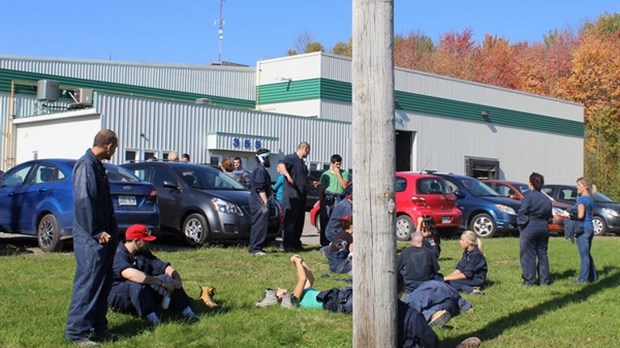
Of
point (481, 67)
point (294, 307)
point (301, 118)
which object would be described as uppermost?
point (481, 67)

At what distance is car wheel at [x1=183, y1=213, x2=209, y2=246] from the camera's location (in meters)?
13.9

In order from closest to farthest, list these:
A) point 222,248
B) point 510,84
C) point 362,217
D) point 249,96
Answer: point 362,217, point 222,248, point 249,96, point 510,84

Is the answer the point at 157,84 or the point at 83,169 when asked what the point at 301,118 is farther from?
the point at 83,169

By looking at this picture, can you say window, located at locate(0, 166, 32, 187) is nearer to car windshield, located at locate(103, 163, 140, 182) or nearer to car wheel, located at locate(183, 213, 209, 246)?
car windshield, located at locate(103, 163, 140, 182)

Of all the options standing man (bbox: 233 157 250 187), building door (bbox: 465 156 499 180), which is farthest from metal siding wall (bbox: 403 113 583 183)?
standing man (bbox: 233 157 250 187)

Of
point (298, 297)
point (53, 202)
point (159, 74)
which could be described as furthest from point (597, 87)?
point (298, 297)

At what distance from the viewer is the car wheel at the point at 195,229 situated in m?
13.9

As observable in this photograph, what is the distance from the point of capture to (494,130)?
149 feet

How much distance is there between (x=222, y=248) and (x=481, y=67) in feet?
172

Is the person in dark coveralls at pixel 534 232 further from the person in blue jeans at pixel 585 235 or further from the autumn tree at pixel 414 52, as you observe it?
the autumn tree at pixel 414 52

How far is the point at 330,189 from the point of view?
1456 cm

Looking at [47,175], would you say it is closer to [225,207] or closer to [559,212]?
[225,207]

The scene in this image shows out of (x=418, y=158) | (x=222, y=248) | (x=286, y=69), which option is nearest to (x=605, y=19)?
(x=418, y=158)

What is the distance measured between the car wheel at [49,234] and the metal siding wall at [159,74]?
20.6 meters
